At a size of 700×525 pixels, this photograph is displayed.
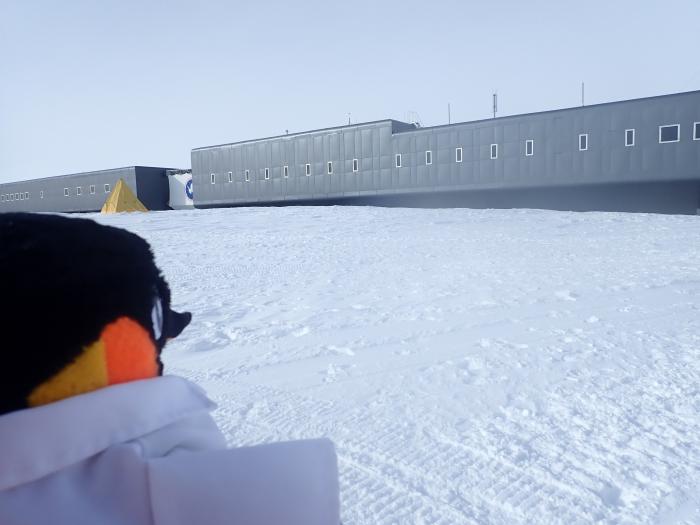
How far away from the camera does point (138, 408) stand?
2.23 feet

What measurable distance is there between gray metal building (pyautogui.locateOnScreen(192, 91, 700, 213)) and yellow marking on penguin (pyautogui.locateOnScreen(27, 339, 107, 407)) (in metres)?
15.5

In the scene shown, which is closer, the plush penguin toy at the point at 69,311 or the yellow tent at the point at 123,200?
the plush penguin toy at the point at 69,311

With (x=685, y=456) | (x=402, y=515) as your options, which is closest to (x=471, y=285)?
(x=685, y=456)

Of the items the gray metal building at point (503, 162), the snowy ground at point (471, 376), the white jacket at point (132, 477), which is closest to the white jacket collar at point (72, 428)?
the white jacket at point (132, 477)

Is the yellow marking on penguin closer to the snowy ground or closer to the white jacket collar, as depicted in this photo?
the white jacket collar

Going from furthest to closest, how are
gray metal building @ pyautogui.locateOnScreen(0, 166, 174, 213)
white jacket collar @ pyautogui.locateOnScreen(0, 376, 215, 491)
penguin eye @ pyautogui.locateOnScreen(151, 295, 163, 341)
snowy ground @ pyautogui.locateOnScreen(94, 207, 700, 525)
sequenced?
gray metal building @ pyautogui.locateOnScreen(0, 166, 174, 213)
snowy ground @ pyautogui.locateOnScreen(94, 207, 700, 525)
penguin eye @ pyautogui.locateOnScreen(151, 295, 163, 341)
white jacket collar @ pyautogui.locateOnScreen(0, 376, 215, 491)

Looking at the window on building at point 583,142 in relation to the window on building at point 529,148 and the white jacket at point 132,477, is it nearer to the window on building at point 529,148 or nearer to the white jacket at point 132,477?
the window on building at point 529,148

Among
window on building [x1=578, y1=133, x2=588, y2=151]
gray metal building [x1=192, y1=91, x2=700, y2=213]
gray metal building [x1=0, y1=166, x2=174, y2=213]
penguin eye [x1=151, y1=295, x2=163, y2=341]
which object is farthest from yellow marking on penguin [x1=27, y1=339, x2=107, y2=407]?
gray metal building [x1=0, y1=166, x2=174, y2=213]

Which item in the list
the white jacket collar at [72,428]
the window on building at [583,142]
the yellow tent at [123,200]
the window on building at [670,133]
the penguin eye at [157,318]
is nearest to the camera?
the white jacket collar at [72,428]

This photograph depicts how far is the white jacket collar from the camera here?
0.60 meters

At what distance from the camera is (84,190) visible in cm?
2614

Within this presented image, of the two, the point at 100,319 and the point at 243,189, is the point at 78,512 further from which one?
the point at 243,189

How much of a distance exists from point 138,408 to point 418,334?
2.70 m

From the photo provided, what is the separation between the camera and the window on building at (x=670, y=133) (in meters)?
12.9
